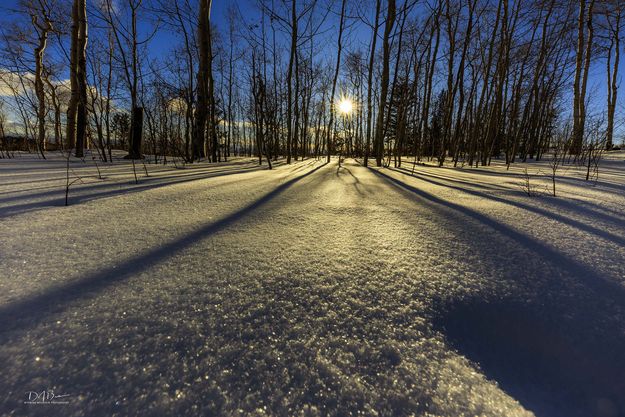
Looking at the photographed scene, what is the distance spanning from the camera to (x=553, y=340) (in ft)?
1.63

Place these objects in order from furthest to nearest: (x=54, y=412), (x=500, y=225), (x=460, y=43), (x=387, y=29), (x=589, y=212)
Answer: (x=460, y=43) < (x=387, y=29) < (x=589, y=212) < (x=500, y=225) < (x=54, y=412)

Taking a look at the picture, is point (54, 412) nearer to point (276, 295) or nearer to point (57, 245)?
point (276, 295)

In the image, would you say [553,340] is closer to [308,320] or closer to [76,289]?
[308,320]

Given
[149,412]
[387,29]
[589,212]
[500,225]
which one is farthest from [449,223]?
[387,29]

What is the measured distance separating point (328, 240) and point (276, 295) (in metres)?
0.39

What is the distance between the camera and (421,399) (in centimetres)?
37
